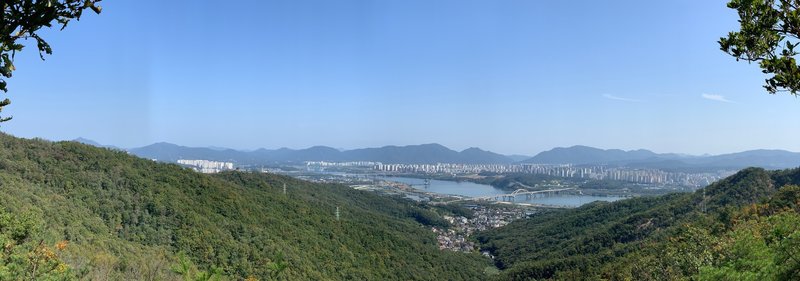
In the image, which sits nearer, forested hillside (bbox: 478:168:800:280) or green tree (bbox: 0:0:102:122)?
green tree (bbox: 0:0:102:122)

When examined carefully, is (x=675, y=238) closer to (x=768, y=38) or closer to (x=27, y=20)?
(x=768, y=38)

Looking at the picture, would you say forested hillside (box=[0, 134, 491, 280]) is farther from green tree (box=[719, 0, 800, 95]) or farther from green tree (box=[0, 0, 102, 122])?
green tree (box=[719, 0, 800, 95])

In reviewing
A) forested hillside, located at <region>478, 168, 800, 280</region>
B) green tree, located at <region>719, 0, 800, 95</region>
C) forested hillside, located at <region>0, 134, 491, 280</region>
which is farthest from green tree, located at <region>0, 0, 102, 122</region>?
forested hillside, located at <region>478, 168, 800, 280</region>

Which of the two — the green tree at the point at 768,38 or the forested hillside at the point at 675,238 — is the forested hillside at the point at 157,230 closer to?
the green tree at the point at 768,38

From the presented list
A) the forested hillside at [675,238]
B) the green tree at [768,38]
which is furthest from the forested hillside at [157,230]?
the forested hillside at [675,238]

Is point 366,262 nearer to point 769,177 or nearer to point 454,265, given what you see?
point 454,265

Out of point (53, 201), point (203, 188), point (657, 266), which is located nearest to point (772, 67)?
point (657, 266)
